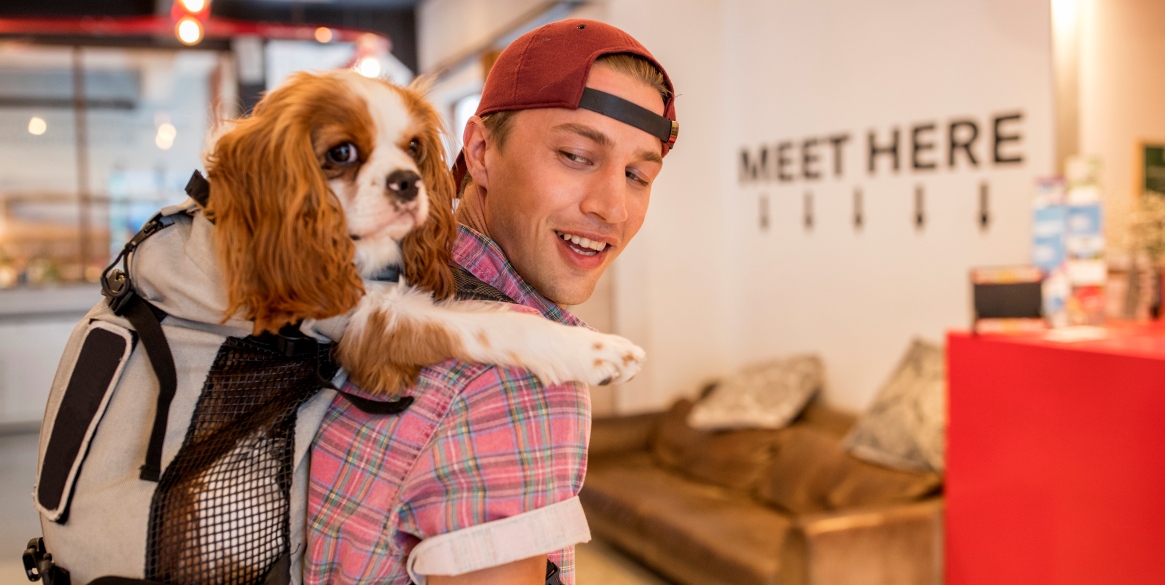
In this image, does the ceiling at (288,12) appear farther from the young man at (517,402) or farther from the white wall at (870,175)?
the young man at (517,402)

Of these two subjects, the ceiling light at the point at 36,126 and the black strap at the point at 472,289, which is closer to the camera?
the black strap at the point at 472,289

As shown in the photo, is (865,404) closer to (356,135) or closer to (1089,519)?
(1089,519)

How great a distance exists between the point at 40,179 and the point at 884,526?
330 inches

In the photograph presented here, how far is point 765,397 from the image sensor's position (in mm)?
4465

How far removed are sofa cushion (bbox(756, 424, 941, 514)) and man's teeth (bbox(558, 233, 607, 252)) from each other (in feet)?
8.07

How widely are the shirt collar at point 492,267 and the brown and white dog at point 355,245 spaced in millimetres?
77

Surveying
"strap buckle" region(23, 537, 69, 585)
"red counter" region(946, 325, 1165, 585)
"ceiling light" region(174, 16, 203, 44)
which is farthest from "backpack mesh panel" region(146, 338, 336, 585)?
"ceiling light" region(174, 16, 203, 44)

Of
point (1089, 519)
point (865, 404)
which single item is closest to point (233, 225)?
point (1089, 519)

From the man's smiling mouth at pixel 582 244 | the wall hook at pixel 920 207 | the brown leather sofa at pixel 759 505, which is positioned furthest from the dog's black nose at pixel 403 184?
the wall hook at pixel 920 207

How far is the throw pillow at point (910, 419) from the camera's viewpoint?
3.35 meters

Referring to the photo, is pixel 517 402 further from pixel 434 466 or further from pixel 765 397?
pixel 765 397

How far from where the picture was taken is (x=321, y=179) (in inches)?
38.9

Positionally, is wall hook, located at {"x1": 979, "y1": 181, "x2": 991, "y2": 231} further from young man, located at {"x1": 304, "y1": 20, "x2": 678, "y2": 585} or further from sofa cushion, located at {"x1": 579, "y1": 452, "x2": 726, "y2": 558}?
young man, located at {"x1": 304, "y1": 20, "x2": 678, "y2": 585}

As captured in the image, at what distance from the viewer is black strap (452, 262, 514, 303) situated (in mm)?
1153
